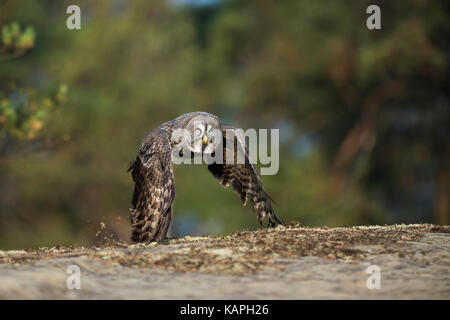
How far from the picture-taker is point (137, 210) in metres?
7.05

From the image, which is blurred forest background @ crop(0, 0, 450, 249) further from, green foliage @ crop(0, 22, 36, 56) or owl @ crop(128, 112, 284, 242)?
owl @ crop(128, 112, 284, 242)

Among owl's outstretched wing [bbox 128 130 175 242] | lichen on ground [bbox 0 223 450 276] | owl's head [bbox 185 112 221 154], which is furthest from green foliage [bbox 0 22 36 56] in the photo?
lichen on ground [bbox 0 223 450 276]

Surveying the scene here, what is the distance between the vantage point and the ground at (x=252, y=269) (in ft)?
14.1

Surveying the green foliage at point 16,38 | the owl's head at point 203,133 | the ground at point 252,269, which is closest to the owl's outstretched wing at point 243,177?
the owl's head at point 203,133

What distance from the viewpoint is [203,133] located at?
8617 millimetres

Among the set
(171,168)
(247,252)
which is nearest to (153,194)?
(171,168)

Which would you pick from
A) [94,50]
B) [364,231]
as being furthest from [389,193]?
[364,231]

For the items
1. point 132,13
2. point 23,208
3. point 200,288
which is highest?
point 132,13

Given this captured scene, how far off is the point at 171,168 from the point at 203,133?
155 cm

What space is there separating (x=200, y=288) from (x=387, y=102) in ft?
64.6

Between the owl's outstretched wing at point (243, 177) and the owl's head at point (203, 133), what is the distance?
0.13 metres

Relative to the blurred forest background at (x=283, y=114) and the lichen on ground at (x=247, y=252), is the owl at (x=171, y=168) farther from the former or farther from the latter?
the blurred forest background at (x=283, y=114)

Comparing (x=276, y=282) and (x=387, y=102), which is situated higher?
(x=387, y=102)

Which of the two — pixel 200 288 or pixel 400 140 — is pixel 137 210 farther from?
pixel 400 140
